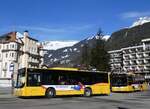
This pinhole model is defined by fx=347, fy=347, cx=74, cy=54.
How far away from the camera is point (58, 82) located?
3141 centimetres

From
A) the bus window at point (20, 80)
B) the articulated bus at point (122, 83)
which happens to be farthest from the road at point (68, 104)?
the articulated bus at point (122, 83)

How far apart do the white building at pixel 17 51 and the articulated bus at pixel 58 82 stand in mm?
64295

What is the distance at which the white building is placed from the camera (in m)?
99.8

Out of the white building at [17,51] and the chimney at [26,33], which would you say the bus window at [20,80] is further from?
the chimney at [26,33]

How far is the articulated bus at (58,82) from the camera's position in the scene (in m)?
29.3

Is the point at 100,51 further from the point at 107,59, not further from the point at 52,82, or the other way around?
the point at 52,82

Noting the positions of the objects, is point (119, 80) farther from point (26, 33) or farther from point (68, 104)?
point (26, 33)

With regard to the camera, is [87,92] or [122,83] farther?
[122,83]

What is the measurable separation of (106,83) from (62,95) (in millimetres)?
5497

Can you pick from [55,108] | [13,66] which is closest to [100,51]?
[13,66]

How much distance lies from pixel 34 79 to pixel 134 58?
136398 millimetres

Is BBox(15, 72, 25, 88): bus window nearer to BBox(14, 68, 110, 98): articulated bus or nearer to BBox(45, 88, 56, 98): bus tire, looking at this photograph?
BBox(14, 68, 110, 98): articulated bus

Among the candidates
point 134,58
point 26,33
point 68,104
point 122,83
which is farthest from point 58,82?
point 134,58

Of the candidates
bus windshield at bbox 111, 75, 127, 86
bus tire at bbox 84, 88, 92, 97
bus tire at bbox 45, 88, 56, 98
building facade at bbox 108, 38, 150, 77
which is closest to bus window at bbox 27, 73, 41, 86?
bus tire at bbox 45, 88, 56, 98
